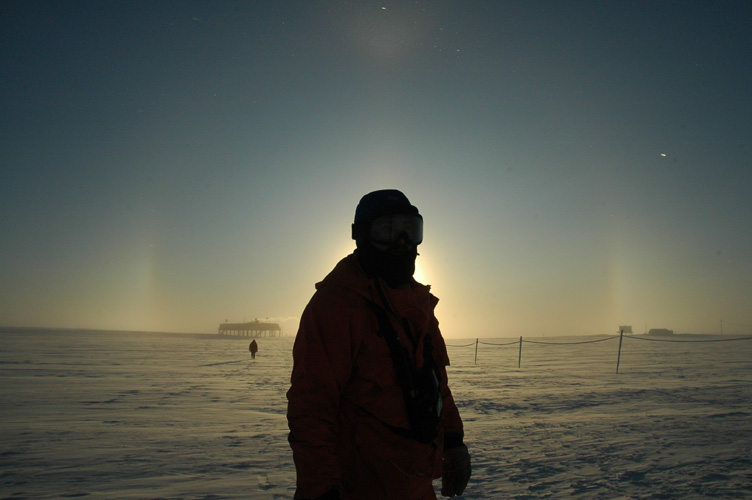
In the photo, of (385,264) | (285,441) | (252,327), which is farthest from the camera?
(252,327)

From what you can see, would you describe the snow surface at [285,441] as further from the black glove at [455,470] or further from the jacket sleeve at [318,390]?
the jacket sleeve at [318,390]

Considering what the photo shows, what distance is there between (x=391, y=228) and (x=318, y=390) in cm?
81

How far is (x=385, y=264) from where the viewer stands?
76.8 inches

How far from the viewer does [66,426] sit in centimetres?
691

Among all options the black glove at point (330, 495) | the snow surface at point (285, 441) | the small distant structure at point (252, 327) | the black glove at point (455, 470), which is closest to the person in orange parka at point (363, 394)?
the black glove at point (330, 495)

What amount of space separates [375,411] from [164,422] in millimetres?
7367

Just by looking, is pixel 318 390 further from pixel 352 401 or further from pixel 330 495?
pixel 330 495

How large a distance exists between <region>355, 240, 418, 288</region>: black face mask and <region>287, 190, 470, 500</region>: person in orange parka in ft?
0.08

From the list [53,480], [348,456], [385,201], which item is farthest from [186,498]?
[385,201]

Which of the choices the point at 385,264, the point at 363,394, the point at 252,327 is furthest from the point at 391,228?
the point at 252,327

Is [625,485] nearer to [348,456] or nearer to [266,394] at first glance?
[348,456]

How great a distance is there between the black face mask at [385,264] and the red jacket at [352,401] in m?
0.14

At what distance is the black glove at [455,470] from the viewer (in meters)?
1.99

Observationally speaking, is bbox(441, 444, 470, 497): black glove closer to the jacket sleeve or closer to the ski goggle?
the jacket sleeve
